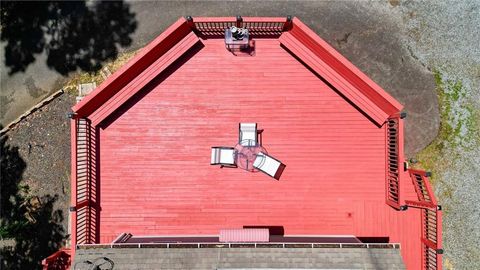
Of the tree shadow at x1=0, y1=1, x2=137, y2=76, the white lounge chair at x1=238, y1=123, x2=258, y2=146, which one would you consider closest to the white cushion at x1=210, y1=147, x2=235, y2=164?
the white lounge chair at x1=238, y1=123, x2=258, y2=146

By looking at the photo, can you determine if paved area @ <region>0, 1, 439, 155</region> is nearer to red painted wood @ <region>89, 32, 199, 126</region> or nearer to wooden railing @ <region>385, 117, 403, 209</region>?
wooden railing @ <region>385, 117, 403, 209</region>

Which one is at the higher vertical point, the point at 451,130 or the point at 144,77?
the point at 144,77

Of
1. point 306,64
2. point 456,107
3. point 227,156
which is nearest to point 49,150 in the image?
point 227,156

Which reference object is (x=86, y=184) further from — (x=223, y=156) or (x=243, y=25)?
(x=243, y=25)

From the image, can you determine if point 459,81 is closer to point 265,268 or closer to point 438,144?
point 438,144

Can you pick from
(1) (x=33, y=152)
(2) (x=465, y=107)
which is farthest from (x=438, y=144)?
(1) (x=33, y=152)

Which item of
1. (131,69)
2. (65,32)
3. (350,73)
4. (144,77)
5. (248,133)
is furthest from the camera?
(65,32)
